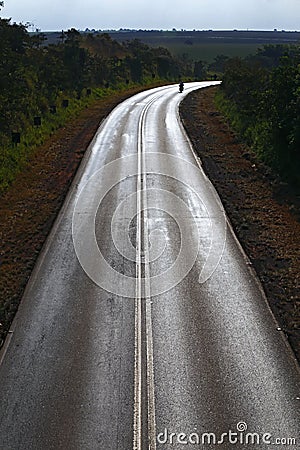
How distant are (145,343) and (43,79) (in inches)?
1276

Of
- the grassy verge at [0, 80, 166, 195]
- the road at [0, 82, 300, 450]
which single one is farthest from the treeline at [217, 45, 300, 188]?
the grassy verge at [0, 80, 166, 195]

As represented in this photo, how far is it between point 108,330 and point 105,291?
69.1 inches

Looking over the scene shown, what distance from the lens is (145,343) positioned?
36.3 ft

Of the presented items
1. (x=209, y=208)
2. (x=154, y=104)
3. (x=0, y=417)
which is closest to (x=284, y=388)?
(x=0, y=417)

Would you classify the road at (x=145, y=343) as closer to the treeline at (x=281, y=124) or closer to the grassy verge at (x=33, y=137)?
the treeline at (x=281, y=124)

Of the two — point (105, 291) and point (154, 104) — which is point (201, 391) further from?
point (154, 104)

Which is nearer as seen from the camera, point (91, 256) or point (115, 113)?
point (91, 256)

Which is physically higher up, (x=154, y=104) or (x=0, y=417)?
(x=154, y=104)

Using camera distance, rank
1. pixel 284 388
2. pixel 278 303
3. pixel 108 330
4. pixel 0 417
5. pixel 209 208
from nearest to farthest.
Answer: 1. pixel 0 417
2. pixel 284 388
3. pixel 108 330
4. pixel 278 303
5. pixel 209 208

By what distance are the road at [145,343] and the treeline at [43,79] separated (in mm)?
7221

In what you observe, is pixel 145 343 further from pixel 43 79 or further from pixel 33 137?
pixel 43 79

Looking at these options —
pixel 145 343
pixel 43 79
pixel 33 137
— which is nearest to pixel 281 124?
pixel 33 137

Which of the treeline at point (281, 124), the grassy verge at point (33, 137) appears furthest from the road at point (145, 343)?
the grassy verge at point (33, 137)

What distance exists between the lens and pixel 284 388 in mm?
9766
